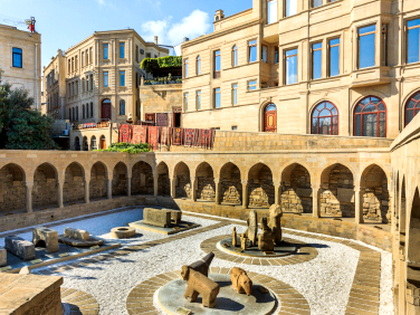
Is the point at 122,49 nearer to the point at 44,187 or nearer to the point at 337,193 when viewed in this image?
the point at 44,187

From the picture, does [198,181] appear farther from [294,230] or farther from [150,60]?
[150,60]

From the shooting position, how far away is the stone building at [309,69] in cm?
1864

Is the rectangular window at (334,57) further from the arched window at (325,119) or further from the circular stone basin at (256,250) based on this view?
the circular stone basin at (256,250)

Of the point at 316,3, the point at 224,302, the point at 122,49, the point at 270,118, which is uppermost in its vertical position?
the point at 122,49

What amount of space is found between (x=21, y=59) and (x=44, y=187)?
1978cm

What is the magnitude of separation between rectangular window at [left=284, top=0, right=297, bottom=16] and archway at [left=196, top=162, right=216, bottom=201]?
13181 mm

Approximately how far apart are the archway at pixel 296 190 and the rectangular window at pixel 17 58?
30915 millimetres

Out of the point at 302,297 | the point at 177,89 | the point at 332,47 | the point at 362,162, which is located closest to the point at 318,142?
the point at 362,162

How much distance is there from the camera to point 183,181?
2431cm

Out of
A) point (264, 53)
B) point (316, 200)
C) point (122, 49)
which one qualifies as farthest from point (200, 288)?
point (122, 49)

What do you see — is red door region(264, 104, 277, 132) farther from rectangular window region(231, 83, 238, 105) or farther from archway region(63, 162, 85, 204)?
archway region(63, 162, 85, 204)

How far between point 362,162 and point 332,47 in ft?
34.1

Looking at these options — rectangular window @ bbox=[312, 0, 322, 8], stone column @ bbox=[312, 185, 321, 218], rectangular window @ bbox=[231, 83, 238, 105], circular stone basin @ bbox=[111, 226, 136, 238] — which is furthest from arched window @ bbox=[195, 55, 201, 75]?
circular stone basin @ bbox=[111, 226, 136, 238]

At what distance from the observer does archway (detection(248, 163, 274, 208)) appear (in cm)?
2019
